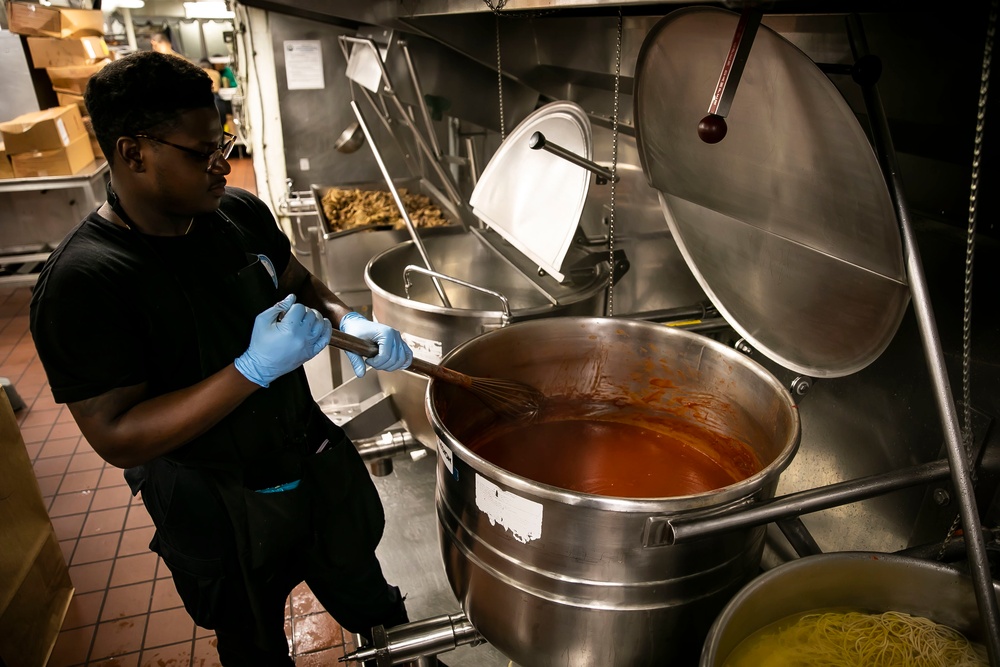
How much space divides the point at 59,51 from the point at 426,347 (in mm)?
5161

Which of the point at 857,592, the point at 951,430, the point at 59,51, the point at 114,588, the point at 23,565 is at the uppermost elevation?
the point at 59,51

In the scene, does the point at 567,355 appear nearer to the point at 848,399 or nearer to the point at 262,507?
the point at 848,399

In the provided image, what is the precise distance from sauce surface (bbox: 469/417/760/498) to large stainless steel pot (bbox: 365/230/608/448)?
322 mm

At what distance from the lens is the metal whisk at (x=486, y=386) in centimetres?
126

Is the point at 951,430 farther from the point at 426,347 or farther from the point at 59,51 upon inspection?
the point at 59,51

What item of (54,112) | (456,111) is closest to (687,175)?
(456,111)

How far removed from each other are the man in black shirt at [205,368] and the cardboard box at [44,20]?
15.6 feet

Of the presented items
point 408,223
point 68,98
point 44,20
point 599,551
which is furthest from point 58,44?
point 599,551

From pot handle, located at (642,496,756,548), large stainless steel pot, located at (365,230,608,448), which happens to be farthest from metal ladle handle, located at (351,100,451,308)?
pot handle, located at (642,496,756,548)

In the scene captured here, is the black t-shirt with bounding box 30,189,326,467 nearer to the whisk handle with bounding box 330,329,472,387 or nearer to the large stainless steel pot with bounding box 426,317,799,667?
the whisk handle with bounding box 330,329,472,387

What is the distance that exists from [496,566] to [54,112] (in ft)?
16.5

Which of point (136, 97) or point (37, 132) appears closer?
point (136, 97)

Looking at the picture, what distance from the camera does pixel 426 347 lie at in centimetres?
175

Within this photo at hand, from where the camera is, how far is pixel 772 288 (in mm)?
1217
